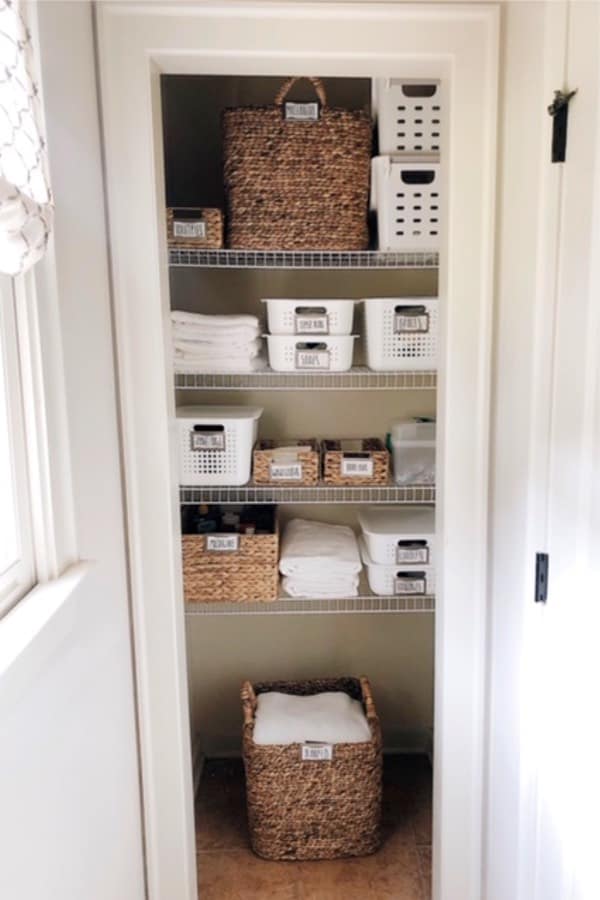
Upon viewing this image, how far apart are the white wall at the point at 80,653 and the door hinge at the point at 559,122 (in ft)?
2.79

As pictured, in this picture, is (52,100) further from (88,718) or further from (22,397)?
(88,718)

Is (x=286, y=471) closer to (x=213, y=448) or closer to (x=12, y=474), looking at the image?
(x=213, y=448)

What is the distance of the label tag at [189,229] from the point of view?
1777 millimetres

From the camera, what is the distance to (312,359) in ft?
6.10

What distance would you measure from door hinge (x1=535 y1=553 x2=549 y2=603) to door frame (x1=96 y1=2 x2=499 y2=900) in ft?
0.82

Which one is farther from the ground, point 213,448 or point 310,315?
point 310,315

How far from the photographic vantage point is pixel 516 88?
1.34m

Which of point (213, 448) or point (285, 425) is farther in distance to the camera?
point (285, 425)

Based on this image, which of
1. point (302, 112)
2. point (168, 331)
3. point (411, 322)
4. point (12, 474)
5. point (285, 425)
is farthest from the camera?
point (285, 425)

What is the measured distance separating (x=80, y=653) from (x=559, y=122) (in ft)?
4.07

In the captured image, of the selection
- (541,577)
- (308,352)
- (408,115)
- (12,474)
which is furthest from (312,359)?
(12,474)

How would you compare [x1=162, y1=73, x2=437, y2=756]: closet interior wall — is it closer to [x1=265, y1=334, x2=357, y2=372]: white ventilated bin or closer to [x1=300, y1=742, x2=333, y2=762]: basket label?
[x1=265, y1=334, x2=357, y2=372]: white ventilated bin

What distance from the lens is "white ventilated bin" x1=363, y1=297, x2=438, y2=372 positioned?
1.83 metres

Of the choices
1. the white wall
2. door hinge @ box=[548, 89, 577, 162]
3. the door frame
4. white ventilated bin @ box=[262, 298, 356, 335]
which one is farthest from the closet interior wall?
door hinge @ box=[548, 89, 577, 162]
